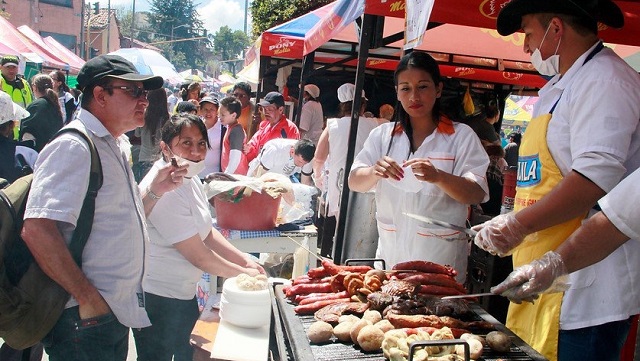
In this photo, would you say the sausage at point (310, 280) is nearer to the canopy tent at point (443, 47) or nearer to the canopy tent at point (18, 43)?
the canopy tent at point (443, 47)

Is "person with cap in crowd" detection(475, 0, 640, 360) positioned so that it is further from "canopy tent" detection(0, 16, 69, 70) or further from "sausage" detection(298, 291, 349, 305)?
"canopy tent" detection(0, 16, 69, 70)

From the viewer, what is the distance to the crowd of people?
213 cm

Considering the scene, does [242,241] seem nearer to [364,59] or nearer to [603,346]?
[364,59]

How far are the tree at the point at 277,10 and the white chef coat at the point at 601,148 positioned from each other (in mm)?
14926

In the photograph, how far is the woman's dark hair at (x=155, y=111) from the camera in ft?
19.0

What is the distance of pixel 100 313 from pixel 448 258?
78.9 inches

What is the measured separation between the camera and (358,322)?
2217 mm

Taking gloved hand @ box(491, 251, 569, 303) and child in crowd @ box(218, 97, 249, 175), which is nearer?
gloved hand @ box(491, 251, 569, 303)

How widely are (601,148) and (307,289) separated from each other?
1.50 meters

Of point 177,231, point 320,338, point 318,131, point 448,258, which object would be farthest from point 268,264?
point 318,131

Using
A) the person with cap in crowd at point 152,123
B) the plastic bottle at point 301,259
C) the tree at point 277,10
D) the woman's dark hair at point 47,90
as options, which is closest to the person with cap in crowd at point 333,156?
the plastic bottle at point 301,259

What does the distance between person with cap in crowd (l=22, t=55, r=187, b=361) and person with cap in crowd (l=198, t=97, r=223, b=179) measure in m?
3.81

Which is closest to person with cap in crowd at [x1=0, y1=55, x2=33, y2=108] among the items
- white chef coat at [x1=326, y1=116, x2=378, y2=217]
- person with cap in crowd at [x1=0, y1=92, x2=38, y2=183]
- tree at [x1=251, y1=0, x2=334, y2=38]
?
person with cap in crowd at [x1=0, y1=92, x2=38, y2=183]


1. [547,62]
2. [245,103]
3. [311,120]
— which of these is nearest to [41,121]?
[245,103]
